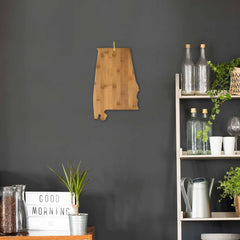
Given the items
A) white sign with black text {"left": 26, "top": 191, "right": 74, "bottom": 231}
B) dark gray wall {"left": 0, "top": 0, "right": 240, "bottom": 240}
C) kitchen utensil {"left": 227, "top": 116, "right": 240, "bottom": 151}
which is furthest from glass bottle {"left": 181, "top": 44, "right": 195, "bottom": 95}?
white sign with black text {"left": 26, "top": 191, "right": 74, "bottom": 231}

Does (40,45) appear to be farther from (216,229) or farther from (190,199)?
(216,229)

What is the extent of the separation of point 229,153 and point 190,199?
37 centimetres

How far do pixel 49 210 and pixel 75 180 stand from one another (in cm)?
24

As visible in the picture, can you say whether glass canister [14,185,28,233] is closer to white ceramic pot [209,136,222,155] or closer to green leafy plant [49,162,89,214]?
green leafy plant [49,162,89,214]

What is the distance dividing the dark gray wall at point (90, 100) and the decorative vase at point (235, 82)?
8.5 inches

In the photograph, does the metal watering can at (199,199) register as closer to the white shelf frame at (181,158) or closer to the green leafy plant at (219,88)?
the white shelf frame at (181,158)

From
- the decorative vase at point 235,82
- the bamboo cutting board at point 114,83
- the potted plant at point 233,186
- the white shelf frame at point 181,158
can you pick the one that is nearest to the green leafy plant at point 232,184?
the potted plant at point 233,186

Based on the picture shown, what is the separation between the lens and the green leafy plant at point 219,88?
2.86 meters

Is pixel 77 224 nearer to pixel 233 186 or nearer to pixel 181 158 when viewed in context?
pixel 181 158

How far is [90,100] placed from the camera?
3.11 m

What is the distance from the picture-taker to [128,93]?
3.10m

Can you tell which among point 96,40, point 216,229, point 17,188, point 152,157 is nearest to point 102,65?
point 96,40

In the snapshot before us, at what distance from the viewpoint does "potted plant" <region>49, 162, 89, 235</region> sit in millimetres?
2660

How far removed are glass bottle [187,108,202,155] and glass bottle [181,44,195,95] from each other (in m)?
0.13
